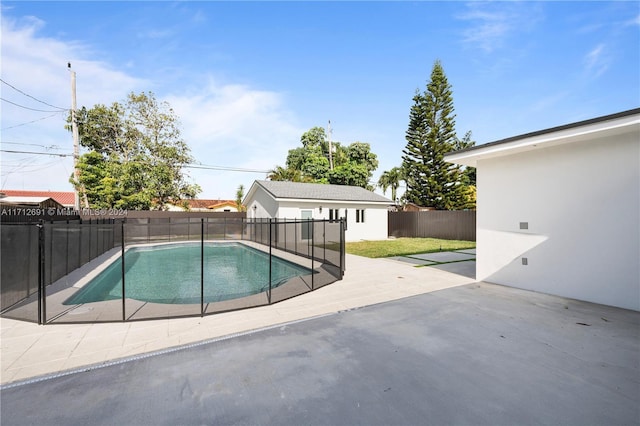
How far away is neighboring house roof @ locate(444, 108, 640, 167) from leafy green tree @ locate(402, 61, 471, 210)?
782 inches

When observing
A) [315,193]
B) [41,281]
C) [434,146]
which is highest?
[434,146]

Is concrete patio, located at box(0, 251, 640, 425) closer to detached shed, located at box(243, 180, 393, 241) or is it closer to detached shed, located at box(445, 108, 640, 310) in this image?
detached shed, located at box(445, 108, 640, 310)

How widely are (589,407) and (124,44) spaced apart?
54.7 feet

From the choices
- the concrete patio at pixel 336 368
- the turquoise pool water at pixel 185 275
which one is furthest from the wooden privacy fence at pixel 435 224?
the concrete patio at pixel 336 368

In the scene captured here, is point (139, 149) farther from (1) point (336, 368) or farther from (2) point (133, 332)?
(1) point (336, 368)

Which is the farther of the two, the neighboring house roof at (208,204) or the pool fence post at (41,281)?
the neighboring house roof at (208,204)

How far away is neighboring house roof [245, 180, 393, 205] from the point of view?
15558mm

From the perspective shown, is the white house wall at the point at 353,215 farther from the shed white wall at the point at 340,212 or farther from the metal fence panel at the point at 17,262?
the metal fence panel at the point at 17,262

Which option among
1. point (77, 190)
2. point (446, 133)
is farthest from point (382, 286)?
point (446, 133)

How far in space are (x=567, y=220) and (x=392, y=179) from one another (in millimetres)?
30693

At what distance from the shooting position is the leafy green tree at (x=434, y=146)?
25.2 m

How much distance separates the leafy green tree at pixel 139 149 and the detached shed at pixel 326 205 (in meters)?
7.30

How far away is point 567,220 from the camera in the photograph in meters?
5.39

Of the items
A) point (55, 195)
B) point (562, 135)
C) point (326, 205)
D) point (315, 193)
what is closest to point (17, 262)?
point (562, 135)
